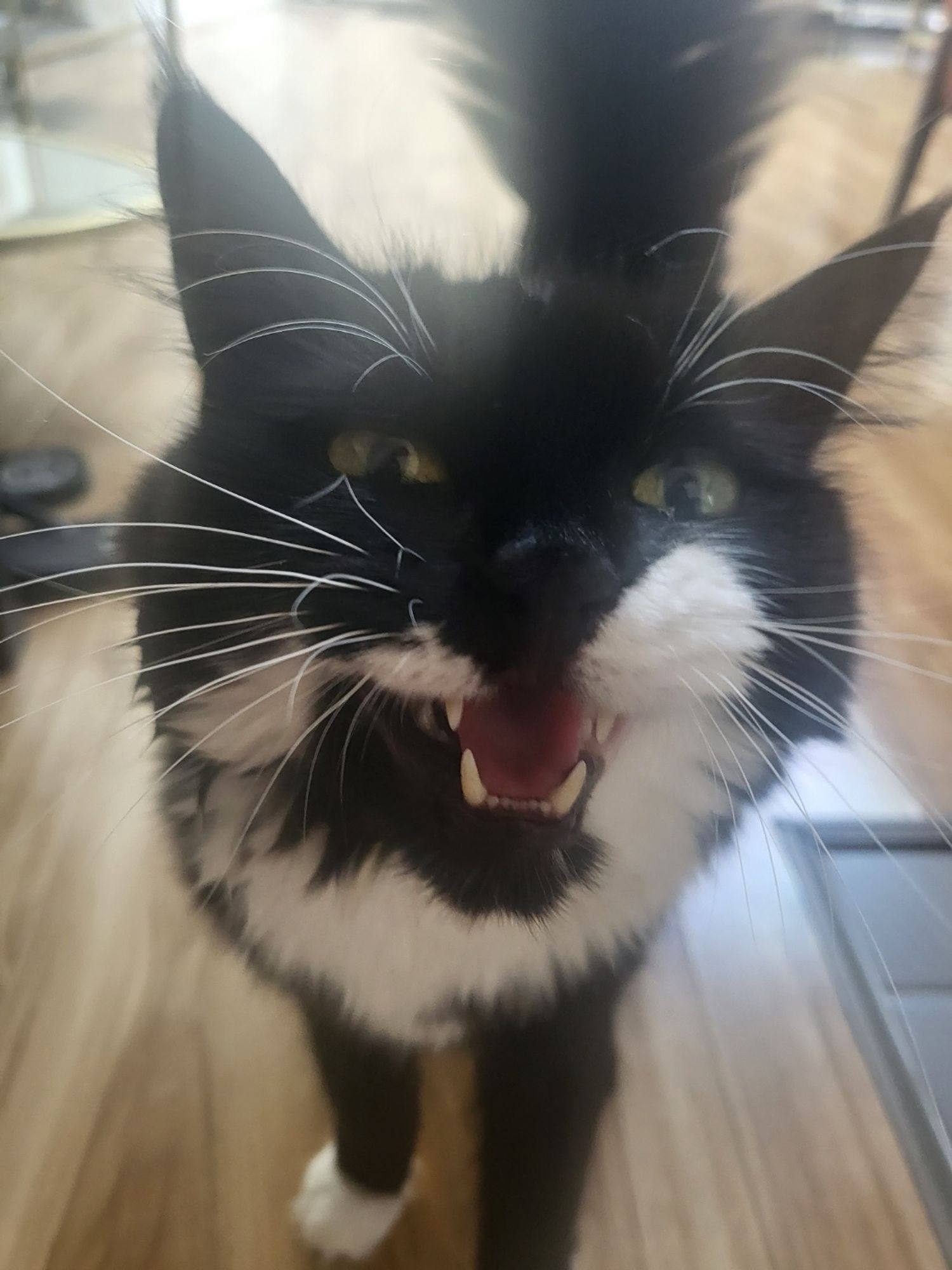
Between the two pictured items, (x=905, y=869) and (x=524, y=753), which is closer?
(x=524, y=753)

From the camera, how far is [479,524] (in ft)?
1.44

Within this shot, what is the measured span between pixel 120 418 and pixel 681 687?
2.03 ft

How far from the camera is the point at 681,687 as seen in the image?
467mm

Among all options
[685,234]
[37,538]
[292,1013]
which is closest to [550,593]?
[685,234]

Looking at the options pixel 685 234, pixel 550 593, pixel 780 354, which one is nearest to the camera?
pixel 550 593

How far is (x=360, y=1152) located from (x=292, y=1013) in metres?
0.12

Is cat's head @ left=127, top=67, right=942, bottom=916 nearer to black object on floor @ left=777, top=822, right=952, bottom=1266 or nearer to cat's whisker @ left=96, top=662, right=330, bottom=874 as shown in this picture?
cat's whisker @ left=96, top=662, right=330, bottom=874

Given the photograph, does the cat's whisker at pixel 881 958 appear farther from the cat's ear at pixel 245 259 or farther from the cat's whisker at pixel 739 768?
the cat's ear at pixel 245 259

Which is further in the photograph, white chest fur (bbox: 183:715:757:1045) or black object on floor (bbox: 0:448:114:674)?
black object on floor (bbox: 0:448:114:674)

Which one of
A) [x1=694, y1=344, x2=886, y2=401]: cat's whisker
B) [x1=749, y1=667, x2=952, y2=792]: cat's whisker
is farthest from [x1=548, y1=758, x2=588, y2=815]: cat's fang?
[x1=694, y1=344, x2=886, y2=401]: cat's whisker

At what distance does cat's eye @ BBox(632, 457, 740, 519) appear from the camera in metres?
0.48

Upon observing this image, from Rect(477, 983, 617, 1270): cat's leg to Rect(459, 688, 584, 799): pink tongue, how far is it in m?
0.22

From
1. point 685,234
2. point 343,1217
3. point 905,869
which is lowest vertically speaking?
point 343,1217

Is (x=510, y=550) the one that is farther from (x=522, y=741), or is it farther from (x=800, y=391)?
(x=800, y=391)
